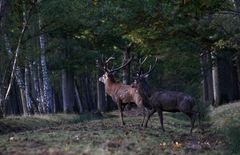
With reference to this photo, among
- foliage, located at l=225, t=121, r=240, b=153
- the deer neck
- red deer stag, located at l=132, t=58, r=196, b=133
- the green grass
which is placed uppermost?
the deer neck

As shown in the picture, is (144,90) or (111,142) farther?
(144,90)

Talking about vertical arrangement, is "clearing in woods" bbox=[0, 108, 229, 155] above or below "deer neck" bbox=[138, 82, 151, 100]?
below

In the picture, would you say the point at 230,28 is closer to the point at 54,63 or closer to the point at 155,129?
the point at 155,129

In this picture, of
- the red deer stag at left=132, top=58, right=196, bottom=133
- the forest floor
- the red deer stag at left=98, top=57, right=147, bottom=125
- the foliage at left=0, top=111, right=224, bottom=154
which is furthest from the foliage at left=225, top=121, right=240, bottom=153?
the red deer stag at left=98, top=57, right=147, bottom=125

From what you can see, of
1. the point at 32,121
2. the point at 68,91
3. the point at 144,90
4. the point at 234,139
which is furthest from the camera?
the point at 68,91

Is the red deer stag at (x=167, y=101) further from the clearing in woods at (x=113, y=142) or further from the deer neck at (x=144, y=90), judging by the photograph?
the clearing in woods at (x=113, y=142)

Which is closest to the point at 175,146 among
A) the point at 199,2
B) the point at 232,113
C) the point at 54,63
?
the point at 199,2

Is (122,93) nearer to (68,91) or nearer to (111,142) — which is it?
(111,142)

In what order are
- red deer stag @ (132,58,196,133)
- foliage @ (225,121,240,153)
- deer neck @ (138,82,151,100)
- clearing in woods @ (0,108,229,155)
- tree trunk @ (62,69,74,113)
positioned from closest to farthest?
clearing in woods @ (0,108,229,155) → foliage @ (225,121,240,153) → red deer stag @ (132,58,196,133) → deer neck @ (138,82,151,100) → tree trunk @ (62,69,74,113)

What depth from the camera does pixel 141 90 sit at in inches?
656

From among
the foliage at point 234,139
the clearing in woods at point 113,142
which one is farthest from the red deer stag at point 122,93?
the foliage at point 234,139

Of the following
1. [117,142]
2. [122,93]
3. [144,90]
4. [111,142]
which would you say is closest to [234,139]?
[117,142]

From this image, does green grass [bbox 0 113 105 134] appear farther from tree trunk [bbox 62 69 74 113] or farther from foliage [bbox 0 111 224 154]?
tree trunk [bbox 62 69 74 113]

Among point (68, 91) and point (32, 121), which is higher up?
point (68, 91)
